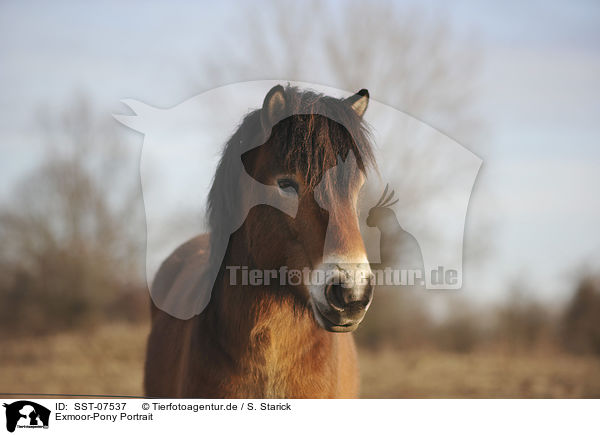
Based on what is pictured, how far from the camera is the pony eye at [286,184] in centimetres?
228

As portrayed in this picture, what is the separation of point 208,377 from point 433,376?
218 inches

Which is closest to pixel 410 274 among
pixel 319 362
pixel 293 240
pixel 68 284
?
pixel 319 362

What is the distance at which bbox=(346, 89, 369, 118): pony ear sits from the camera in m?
2.60

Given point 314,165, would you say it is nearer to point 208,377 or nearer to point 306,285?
point 306,285

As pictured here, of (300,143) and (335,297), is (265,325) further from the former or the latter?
(300,143)

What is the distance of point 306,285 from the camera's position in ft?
7.29

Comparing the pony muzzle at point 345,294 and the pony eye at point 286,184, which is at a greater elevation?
the pony eye at point 286,184

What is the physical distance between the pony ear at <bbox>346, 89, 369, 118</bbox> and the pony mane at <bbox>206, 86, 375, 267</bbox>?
0.33ft

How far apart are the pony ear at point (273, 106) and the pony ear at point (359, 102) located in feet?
1.37

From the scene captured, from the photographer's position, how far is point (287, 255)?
2.27 m
